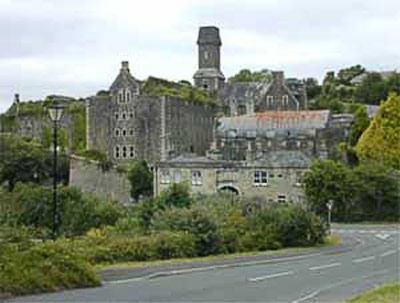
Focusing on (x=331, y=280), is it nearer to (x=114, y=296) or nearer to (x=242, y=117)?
(x=114, y=296)

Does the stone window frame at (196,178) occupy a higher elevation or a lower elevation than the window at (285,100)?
lower

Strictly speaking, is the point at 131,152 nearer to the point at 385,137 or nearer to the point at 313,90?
the point at 385,137

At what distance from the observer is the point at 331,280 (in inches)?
912

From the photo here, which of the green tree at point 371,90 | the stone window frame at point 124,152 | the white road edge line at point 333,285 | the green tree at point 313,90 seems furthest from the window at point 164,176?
the white road edge line at point 333,285

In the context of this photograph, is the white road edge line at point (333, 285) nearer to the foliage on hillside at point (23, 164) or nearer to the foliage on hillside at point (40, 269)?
the foliage on hillside at point (40, 269)

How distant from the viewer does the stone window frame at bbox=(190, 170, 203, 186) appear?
242 feet

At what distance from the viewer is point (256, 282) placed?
21500 millimetres

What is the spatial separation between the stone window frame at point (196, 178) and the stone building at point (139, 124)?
10.2m

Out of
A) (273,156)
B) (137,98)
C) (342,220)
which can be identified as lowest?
(342,220)

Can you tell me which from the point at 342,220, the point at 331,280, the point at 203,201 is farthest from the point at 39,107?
the point at 331,280

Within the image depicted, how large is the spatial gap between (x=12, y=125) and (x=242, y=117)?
2907 centimetres

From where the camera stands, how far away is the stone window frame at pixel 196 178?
242ft

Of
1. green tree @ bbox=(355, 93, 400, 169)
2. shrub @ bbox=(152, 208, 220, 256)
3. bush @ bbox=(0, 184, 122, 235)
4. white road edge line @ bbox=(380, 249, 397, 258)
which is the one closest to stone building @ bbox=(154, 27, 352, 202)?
green tree @ bbox=(355, 93, 400, 169)

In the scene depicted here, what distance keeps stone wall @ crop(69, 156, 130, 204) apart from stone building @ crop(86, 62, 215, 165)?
5429mm
